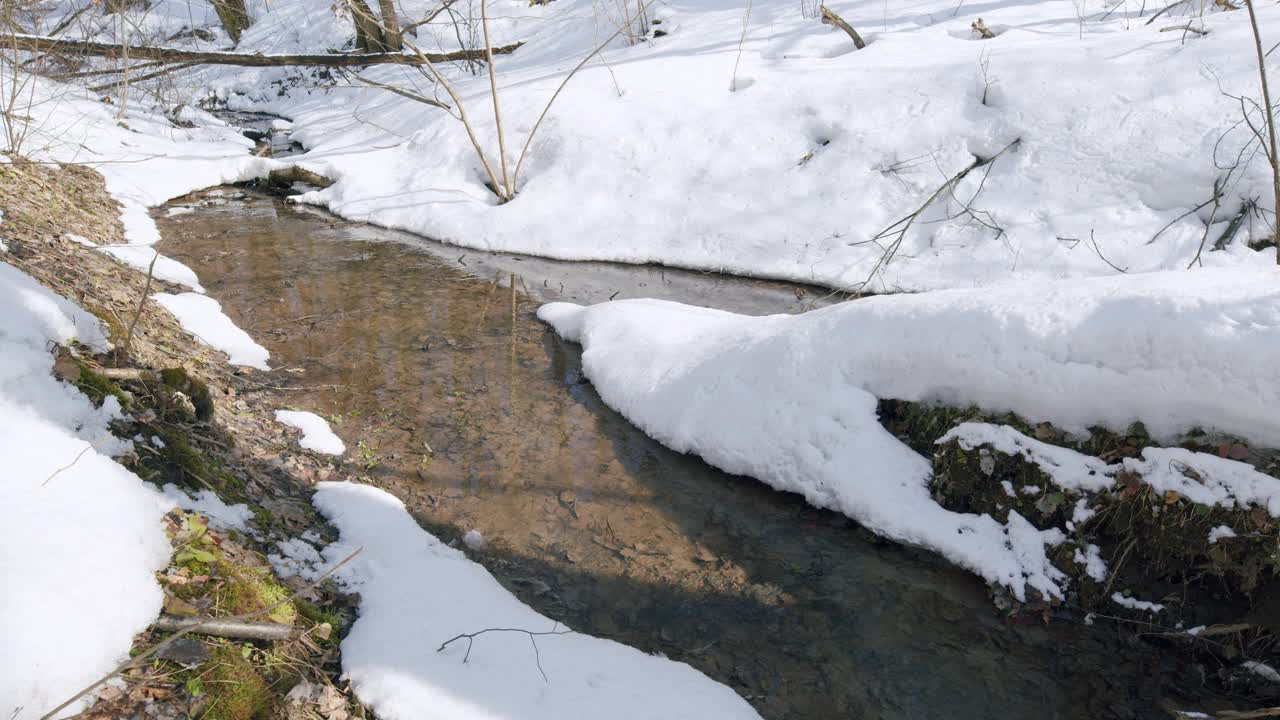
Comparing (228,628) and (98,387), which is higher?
(98,387)

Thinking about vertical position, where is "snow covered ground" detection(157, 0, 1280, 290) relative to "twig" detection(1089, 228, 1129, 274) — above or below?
above

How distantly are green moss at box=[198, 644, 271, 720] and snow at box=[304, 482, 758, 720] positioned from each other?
341mm

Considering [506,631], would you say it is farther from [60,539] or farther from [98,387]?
[98,387]

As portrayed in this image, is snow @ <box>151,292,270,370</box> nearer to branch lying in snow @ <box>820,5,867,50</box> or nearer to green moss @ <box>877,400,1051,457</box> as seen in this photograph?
green moss @ <box>877,400,1051,457</box>

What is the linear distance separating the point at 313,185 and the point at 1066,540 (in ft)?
40.3

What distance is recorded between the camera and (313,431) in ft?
15.5

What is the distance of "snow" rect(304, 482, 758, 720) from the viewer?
2631mm

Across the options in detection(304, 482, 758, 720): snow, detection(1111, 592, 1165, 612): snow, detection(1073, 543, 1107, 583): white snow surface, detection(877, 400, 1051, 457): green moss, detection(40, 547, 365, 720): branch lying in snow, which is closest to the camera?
detection(40, 547, 365, 720): branch lying in snow

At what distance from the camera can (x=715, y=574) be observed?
12.5 ft

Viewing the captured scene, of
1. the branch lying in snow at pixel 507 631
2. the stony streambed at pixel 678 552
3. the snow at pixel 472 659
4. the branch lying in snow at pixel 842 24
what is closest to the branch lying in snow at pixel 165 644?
the snow at pixel 472 659

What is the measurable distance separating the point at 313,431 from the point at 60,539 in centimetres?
262

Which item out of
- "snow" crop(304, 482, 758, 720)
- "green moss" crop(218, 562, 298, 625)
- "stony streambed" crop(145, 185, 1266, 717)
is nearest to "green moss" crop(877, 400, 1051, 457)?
"stony streambed" crop(145, 185, 1266, 717)

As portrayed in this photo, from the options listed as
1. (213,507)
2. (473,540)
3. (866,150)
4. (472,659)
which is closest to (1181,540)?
(472,659)

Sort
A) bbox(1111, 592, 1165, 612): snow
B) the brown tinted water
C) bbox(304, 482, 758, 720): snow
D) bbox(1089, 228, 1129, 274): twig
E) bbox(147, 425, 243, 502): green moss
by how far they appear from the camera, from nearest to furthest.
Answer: bbox(304, 482, 758, 720): snow < bbox(147, 425, 243, 502): green moss < the brown tinted water < bbox(1111, 592, 1165, 612): snow < bbox(1089, 228, 1129, 274): twig
